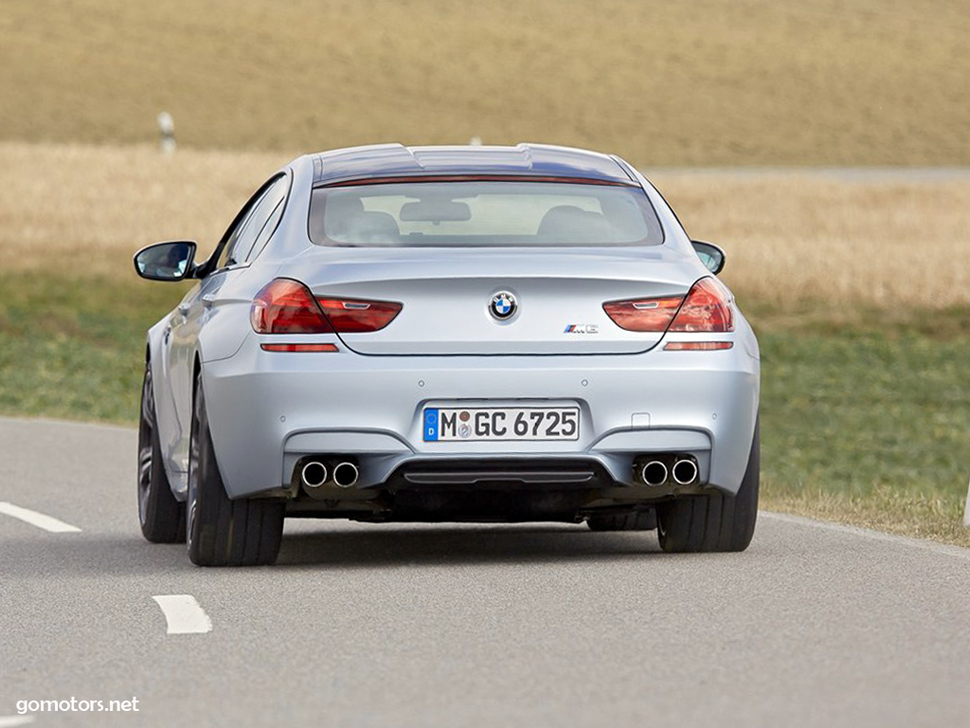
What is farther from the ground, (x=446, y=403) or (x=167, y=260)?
(x=446, y=403)

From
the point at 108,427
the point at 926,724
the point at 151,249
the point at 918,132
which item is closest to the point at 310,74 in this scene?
the point at 918,132

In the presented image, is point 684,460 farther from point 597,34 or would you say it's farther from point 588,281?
point 597,34

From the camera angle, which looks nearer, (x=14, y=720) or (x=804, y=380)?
(x=14, y=720)

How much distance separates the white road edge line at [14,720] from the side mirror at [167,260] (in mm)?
4359

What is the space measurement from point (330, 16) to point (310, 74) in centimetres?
816

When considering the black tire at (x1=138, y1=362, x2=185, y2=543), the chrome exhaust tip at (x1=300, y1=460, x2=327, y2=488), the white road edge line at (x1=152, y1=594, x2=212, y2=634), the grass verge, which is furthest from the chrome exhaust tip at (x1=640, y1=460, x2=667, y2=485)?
the grass verge

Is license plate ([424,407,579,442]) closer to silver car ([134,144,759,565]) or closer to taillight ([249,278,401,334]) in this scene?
silver car ([134,144,759,565])

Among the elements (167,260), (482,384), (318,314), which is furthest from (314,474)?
(167,260)

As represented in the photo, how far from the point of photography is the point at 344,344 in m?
8.53

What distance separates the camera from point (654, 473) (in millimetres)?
8672

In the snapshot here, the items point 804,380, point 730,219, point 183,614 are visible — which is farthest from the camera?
point 730,219

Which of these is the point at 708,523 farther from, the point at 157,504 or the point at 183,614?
the point at 157,504

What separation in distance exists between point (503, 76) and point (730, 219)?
3214 centimetres

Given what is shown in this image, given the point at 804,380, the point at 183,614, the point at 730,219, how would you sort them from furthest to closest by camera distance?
the point at 730,219 → the point at 804,380 → the point at 183,614
